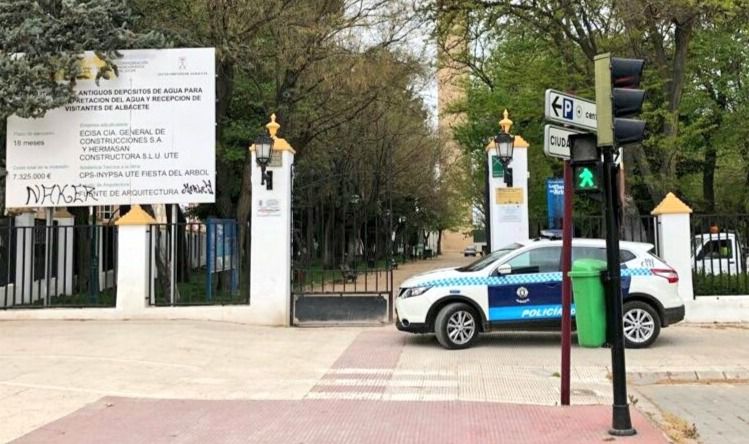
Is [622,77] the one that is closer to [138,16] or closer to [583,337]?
[583,337]

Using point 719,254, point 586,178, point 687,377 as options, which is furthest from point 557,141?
point 719,254

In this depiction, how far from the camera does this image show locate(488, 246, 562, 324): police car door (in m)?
11.2

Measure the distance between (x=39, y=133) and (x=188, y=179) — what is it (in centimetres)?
321

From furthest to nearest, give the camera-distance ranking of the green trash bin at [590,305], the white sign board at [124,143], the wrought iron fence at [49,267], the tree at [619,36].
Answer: the tree at [619,36] < the wrought iron fence at [49,267] < the white sign board at [124,143] < the green trash bin at [590,305]

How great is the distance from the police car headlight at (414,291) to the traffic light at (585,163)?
15.3 ft

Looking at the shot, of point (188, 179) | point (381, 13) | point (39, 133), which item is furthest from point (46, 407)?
point (381, 13)

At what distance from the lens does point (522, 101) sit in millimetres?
21453

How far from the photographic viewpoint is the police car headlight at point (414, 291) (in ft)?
36.8

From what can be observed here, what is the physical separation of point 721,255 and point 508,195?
442cm

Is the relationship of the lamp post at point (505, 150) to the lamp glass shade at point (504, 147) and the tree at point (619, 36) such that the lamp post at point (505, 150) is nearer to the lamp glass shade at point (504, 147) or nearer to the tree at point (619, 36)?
the lamp glass shade at point (504, 147)

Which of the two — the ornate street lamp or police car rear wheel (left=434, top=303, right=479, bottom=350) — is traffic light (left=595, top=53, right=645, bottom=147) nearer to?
police car rear wheel (left=434, top=303, right=479, bottom=350)

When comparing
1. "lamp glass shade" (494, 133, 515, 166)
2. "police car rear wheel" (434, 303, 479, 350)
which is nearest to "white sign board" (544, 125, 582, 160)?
"police car rear wheel" (434, 303, 479, 350)

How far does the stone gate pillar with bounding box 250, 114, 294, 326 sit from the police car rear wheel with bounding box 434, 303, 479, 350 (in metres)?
3.90

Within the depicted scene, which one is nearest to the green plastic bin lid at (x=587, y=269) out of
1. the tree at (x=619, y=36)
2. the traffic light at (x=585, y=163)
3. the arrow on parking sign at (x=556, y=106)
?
the traffic light at (x=585, y=163)
